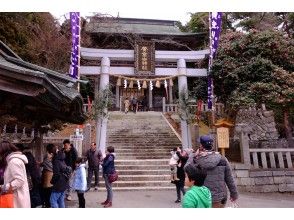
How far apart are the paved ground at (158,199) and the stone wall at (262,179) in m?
0.35

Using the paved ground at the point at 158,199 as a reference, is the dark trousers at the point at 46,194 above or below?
above

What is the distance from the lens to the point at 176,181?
8.88 metres

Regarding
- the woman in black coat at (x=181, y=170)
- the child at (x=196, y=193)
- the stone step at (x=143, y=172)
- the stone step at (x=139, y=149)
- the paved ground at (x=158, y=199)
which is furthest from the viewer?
the stone step at (x=139, y=149)

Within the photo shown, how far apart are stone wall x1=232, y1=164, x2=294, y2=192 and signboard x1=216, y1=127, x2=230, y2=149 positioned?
0.93 meters

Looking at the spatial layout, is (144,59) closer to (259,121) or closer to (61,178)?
(61,178)

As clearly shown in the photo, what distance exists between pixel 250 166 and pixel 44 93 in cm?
898

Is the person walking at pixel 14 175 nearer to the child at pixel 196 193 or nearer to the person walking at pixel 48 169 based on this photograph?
the child at pixel 196 193

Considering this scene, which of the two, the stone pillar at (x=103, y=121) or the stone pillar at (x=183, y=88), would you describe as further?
the stone pillar at (x=183, y=88)

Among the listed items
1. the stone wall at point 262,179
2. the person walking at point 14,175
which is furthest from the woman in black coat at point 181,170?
the person walking at point 14,175

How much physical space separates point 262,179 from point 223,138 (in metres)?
1.99

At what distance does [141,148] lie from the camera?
49.6 ft

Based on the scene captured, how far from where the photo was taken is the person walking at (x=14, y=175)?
366 cm

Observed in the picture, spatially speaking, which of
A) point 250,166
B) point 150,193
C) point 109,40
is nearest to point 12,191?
point 150,193

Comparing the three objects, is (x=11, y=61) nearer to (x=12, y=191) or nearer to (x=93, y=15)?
(x=12, y=191)
